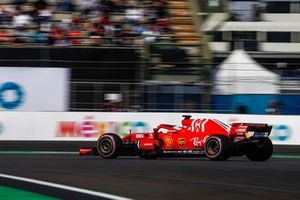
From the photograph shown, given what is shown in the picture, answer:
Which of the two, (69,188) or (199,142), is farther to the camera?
(199,142)

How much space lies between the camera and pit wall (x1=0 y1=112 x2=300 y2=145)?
17453 mm

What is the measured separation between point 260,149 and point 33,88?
8141 millimetres

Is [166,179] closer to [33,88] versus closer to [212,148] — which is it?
[212,148]

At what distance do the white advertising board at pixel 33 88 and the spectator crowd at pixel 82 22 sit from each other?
1819mm

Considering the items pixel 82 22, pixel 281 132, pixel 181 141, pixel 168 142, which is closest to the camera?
pixel 181 141

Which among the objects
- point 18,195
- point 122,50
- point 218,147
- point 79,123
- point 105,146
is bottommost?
point 18,195

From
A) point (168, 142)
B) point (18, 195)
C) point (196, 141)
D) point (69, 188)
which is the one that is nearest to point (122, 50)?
point (168, 142)

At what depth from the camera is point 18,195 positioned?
25.8ft

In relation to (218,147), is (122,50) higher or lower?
higher

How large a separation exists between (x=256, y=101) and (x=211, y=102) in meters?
1.31

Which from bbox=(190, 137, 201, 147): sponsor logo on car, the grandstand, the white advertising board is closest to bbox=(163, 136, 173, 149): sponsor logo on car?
bbox=(190, 137, 201, 147): sponsor logo on car

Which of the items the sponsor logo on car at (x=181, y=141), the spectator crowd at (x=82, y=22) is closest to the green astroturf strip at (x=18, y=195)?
the sponsor logo on car at (x=181, y=141)

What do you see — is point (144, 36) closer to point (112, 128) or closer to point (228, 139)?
point (112, 128)

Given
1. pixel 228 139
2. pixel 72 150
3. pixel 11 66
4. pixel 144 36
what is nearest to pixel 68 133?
pixel 72 150
